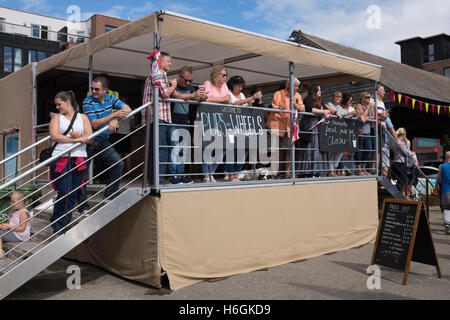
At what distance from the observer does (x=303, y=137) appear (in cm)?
694

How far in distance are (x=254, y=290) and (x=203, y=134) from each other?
73.5 inches

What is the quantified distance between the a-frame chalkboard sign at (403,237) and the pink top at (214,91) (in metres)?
2.54

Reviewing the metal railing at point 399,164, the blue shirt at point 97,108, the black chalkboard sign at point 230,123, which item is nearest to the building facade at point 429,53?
the metal railing at point 399,164

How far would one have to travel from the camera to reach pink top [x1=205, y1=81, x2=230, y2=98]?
18.7ft

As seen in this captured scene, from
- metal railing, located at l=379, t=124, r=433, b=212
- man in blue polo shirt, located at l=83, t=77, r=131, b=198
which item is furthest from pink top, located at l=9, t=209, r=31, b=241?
metal railing, located at l=379, t=124, r=433, b=212

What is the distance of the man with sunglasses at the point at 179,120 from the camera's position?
518 cm

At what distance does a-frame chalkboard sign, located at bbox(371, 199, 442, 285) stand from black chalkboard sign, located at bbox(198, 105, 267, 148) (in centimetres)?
198

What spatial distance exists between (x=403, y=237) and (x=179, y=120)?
10.1 feet

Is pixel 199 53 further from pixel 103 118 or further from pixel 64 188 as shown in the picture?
pixel 64 188

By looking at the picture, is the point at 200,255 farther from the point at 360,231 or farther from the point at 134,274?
the point at 360,231

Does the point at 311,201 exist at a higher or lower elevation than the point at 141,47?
lower
